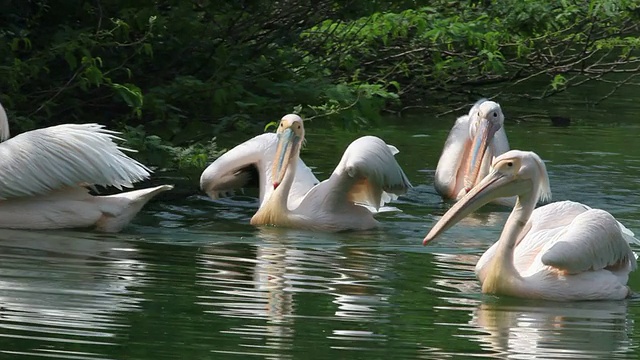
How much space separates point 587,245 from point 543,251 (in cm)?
33

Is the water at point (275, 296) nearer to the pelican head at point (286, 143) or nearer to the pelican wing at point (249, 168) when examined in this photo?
the pelican wing at point (249, 168)

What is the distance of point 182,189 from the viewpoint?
33.6 feet

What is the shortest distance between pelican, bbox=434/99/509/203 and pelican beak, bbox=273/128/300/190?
58.2 inches

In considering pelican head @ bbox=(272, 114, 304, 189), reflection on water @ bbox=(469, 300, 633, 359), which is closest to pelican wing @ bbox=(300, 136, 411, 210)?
pelican head @ bbox=(272, 114, 304, 189)

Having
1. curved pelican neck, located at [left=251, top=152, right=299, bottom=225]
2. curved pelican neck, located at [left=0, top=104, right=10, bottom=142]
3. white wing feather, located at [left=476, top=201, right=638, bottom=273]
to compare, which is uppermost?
curved pelican neck, located at [left=0, top=104, right=10, bottom=142]

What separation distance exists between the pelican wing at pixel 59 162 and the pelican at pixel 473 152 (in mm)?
2750

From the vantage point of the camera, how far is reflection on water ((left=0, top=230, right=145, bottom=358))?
5238 mm

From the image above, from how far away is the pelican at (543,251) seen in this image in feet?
21.5

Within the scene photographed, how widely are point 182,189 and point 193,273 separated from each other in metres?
3.19

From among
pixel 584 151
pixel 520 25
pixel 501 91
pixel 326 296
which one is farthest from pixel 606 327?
pixel 501 91

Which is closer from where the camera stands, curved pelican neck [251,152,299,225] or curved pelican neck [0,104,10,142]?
curved pelican neck [0,104,10,142]

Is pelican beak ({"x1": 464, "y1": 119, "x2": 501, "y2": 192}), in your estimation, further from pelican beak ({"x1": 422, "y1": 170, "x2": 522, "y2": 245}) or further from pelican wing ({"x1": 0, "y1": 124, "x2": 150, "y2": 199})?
pelican beak ({"x1": 422, "y1": 170, "x2": 522, "y2": 245})

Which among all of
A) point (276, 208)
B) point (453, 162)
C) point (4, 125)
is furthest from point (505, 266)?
point (453, 162)

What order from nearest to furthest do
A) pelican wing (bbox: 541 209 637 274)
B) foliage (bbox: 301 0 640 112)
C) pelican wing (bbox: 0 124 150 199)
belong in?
pelican wing (bbox: 541 209 637 274) < pelican wing (bbox: 0 124 150 199) < foliage (bbox: 301 0 640 112)
